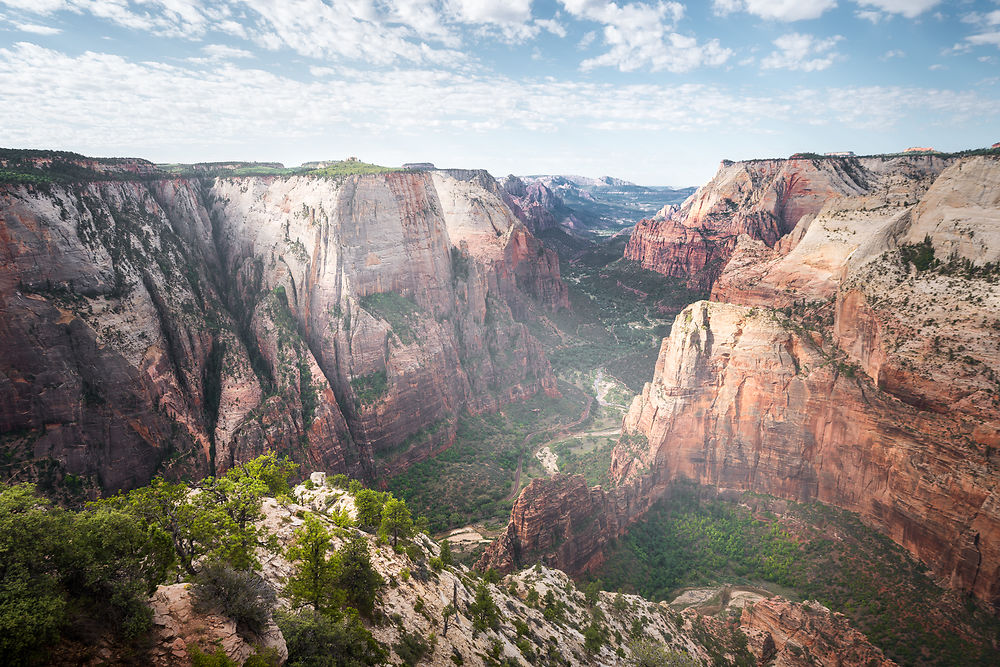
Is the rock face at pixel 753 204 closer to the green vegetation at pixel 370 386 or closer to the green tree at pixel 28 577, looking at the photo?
the green vegetation at pixel 370 386

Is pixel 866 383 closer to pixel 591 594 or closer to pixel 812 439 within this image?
pixel 812 439

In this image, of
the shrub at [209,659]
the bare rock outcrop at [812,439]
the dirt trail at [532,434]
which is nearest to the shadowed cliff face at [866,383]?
the bare rock outcrop at [812,439]

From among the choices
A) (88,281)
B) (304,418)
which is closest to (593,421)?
(304,418)

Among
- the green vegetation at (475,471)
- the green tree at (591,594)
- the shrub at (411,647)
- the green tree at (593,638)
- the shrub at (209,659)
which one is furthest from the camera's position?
the green vegetation at (475,471)

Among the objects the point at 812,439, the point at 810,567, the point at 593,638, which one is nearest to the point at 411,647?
the point at 593,638

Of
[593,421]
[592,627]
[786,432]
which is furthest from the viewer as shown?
[593,421]

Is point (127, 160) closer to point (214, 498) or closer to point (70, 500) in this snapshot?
point (70, 500)
